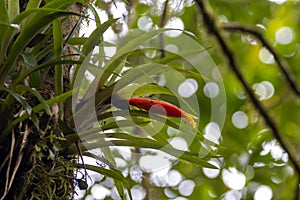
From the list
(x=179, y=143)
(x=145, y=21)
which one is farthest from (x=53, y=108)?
(x=145, y=21)

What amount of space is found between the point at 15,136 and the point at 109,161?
0.20 metres

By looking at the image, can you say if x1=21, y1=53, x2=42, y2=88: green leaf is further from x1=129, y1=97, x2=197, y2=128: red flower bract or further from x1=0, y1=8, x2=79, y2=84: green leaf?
x1=129, y1=97, x2=197, y2=128: red flower bract

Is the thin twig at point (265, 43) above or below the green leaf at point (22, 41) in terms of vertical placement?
below

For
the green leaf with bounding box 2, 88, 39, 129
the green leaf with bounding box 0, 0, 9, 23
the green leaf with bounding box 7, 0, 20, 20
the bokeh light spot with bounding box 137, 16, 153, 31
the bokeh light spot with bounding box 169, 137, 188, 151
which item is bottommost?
the bokeh light spot with bounding box 169, 137, 188, 151

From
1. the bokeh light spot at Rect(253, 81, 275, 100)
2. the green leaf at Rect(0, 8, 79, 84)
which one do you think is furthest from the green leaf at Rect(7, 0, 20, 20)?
the bokeh light spot at Rect(253, 81, 275, 100)

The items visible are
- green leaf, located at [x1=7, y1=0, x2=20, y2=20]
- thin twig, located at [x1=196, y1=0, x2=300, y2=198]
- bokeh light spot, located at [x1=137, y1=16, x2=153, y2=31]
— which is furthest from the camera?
bokeh light spot, located at [x1=137, y1=16, x2=153, y2=31]

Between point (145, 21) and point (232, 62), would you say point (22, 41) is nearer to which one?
point (232, 62)

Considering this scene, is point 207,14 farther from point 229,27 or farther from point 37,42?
point 37,42

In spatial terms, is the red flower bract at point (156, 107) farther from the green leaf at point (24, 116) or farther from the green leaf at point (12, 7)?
the green leaf at point (12, 7)

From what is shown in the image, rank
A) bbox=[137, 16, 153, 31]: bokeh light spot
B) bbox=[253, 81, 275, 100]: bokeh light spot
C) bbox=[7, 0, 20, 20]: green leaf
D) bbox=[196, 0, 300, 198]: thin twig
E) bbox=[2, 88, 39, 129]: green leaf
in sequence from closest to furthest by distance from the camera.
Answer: bbox=[196, 0, 300, 198]: thin twig → bbox=[2, 88, 39, 129]: green leaf → bbox=[7, 0, 20, 20]: green leaf → bbox=[137, 16, 153, 31]: bokeh light spot → bbox=[253, 81, 275, 100]: bokeh light spot

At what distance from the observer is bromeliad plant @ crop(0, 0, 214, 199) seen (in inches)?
32.2

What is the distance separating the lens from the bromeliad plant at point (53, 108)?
818mm

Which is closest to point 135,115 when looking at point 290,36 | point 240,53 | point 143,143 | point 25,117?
point 143,143

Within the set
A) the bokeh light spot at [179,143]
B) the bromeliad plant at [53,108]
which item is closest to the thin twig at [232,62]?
the bromeliad plant at [53,108]
